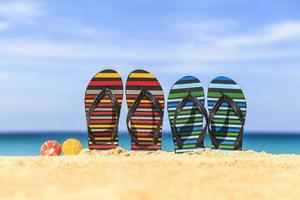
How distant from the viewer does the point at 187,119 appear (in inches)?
455

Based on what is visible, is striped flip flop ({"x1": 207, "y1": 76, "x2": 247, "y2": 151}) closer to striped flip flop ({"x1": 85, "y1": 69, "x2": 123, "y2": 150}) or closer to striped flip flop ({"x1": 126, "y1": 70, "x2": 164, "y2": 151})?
striped flip flop ({"x1": 126, "y1": 70, "x2": 164, "y2": 151})

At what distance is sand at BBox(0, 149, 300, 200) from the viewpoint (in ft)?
25.1

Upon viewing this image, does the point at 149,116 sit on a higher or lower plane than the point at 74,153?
higher

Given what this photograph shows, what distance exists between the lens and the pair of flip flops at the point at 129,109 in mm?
11492

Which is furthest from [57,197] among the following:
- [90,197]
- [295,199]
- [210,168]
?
[295,199]

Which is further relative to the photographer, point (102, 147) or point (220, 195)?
point (102, 147)

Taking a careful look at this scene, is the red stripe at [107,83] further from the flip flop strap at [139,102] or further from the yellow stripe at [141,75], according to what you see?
the flip flop strap at [139,102]

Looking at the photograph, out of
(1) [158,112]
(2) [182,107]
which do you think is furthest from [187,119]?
(1) [158,112]

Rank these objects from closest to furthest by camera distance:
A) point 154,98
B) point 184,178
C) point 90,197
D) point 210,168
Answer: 1. point 90,197
2. point 184,178
3. point 210,168
4. point 154,98

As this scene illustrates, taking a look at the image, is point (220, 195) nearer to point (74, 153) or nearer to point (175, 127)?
point (175, 127)

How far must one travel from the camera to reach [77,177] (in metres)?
8.38

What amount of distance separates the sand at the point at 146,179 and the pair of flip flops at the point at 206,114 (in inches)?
63.5

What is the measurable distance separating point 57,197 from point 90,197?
450mm

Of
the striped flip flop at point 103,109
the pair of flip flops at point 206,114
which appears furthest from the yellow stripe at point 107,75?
the pair of flip flops at point 206,114
